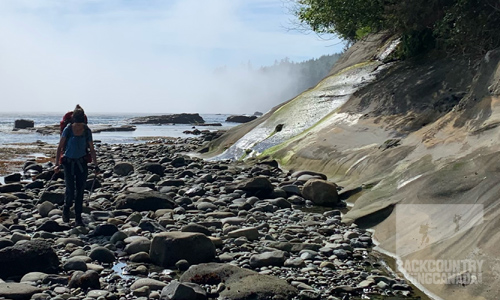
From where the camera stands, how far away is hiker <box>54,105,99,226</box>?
11.0 metres

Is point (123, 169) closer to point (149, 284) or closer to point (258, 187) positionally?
point (258, 187)

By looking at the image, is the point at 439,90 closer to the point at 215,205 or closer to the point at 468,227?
the point at 215,205

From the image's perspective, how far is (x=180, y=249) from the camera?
8.31 metres

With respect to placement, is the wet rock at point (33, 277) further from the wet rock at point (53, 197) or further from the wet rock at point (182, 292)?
the wet rock at point (53, 197)

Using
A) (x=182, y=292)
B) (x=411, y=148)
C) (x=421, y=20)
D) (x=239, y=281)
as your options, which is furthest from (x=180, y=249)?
(x=421, y=20)

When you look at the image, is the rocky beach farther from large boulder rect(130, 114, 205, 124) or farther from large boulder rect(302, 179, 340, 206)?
large boulder rect(130, 114, 205, 124)

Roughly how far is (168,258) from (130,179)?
10972 mm

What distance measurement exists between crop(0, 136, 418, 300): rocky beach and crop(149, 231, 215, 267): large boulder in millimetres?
15

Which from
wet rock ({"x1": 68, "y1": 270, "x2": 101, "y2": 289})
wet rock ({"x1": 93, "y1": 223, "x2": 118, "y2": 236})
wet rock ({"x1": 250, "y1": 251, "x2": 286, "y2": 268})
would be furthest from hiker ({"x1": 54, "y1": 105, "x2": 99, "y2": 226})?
wet rock ({"x1": 250, "y1": 251, "x2": 286, "y2": 268})

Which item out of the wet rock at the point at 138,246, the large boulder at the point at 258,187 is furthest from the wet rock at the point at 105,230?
the large boulder at the point at 258,187

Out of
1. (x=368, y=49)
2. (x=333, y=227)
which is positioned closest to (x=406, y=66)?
(x=368, y=49)

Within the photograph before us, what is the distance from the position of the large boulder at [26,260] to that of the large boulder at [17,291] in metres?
0.87

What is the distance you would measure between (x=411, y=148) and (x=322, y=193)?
2423 mm

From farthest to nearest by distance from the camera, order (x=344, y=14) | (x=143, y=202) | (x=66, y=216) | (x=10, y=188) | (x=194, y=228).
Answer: (x=344, y=14), (x=10, y=188), (x=143, y=202), (x=66, y=216), (x=194, y=228)
